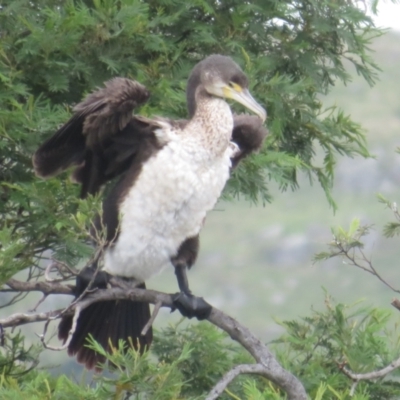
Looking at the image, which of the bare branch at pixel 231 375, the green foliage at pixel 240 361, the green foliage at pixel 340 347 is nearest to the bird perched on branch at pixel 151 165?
the green foliage at pixel 240 361

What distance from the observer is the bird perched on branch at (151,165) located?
12.8 ft

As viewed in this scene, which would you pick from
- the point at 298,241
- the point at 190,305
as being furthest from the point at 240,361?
the point at 298,241

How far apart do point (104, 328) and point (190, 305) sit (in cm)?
49

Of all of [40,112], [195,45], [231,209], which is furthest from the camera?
[231,209]

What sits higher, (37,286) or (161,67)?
(37,286)

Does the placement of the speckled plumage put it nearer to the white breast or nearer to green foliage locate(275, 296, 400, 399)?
the white breast

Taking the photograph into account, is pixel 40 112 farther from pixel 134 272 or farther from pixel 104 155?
pixel 134 272

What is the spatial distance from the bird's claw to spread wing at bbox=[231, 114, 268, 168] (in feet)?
2.19

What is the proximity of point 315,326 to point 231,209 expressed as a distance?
72.9 meters

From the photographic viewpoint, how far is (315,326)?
3.91 metres

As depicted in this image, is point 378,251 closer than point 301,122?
No

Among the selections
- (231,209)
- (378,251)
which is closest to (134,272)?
(378,251)

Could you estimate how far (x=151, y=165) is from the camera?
405cm

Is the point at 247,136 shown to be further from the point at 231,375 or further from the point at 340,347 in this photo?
the point at 231,375
